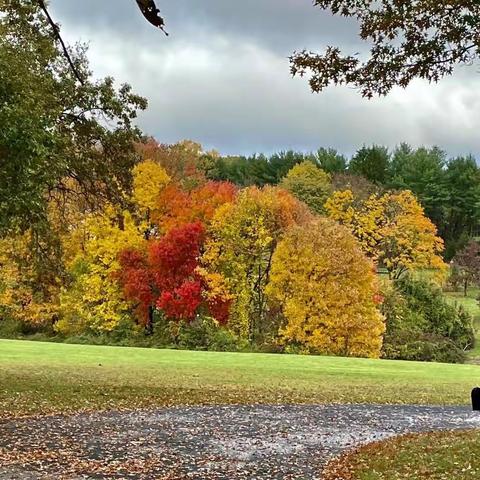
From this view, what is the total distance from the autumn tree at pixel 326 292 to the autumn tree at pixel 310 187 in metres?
23.6

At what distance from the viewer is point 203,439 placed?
11.6 meters

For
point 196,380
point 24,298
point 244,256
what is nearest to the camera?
point 196,380

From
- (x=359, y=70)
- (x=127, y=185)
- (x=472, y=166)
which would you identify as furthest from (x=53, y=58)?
(x=472, y=166)

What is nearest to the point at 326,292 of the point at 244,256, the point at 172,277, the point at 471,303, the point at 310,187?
the point at 244,256

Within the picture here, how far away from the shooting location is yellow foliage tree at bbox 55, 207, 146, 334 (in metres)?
39.3

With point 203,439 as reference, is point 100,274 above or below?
above

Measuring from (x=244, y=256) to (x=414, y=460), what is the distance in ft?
104

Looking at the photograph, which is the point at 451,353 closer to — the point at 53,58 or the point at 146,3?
the point at 53,58

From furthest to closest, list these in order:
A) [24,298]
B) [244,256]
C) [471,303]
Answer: [471,303], [244,256], [24,298]

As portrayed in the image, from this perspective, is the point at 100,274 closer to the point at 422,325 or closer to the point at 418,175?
the point at 422,325

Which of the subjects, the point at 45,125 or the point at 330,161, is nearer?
the point at 45,125

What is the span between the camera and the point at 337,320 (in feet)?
119

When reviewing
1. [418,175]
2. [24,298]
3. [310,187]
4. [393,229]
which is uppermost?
[418,175]

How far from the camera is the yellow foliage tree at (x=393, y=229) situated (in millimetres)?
55250
